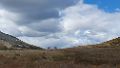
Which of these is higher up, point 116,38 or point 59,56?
point 116,38

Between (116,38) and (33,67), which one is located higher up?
(116,38)

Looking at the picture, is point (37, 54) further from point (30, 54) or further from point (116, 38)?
point (116, 38)

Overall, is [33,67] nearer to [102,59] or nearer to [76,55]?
[102,59]

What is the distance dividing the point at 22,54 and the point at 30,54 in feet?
4.12

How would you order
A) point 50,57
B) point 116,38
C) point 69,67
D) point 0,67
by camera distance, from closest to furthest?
1. point 69,67
2. point 0,67
3. point 50,57
4. point 116,38

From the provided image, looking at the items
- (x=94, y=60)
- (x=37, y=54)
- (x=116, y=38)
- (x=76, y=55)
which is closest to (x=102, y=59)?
(x=94, y=60)

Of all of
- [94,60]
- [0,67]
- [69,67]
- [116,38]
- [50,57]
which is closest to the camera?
[69,67]

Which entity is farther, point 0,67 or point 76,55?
point 76,55

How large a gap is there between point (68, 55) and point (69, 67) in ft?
89.9

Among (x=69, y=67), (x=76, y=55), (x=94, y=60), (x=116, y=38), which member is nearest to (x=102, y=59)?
(x=94, y=60)

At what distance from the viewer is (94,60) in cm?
4841

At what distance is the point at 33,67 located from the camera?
87.3 feet

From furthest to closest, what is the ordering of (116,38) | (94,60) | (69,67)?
(116,38), (94,60), (69,67)

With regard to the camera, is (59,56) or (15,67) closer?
(15,67)
